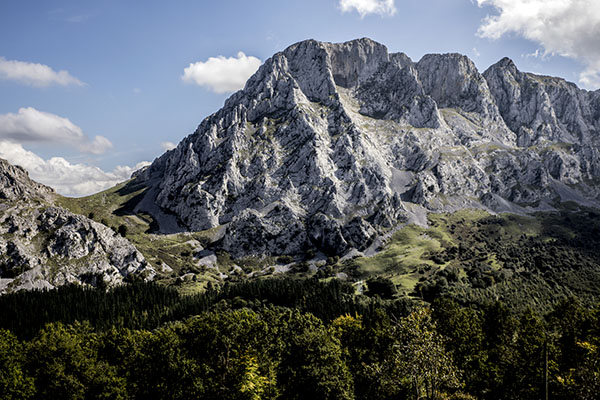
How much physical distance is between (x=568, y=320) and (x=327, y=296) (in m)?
127

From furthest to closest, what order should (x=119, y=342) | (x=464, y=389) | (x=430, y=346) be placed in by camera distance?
1. (x=119, y=342)
2. (x=464, y=389)
3. (x=430, y=346)

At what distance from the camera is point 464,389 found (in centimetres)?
6288

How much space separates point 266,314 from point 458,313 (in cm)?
4224

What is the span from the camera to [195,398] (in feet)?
159

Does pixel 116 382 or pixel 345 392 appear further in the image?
pixel 116 382

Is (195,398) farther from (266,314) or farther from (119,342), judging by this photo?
(119,342)

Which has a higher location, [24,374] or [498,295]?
[24,374]

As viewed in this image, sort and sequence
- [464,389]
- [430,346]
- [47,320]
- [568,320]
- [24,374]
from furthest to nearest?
1. [47,320]
2. [568,320]
3. [464,389]
4. [24,374]
5. [430,346]

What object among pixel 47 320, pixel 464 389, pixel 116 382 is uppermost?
pixel 116 382

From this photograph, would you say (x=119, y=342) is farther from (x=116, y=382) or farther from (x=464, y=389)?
(x=464, y=389)

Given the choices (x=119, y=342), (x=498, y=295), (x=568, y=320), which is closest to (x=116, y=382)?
(x=119, y=342)

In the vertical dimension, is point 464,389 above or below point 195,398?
below

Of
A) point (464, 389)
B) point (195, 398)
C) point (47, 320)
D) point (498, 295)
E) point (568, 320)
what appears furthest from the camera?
point (498, 295)

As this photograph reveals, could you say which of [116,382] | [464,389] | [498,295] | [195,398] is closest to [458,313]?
[464,389]
